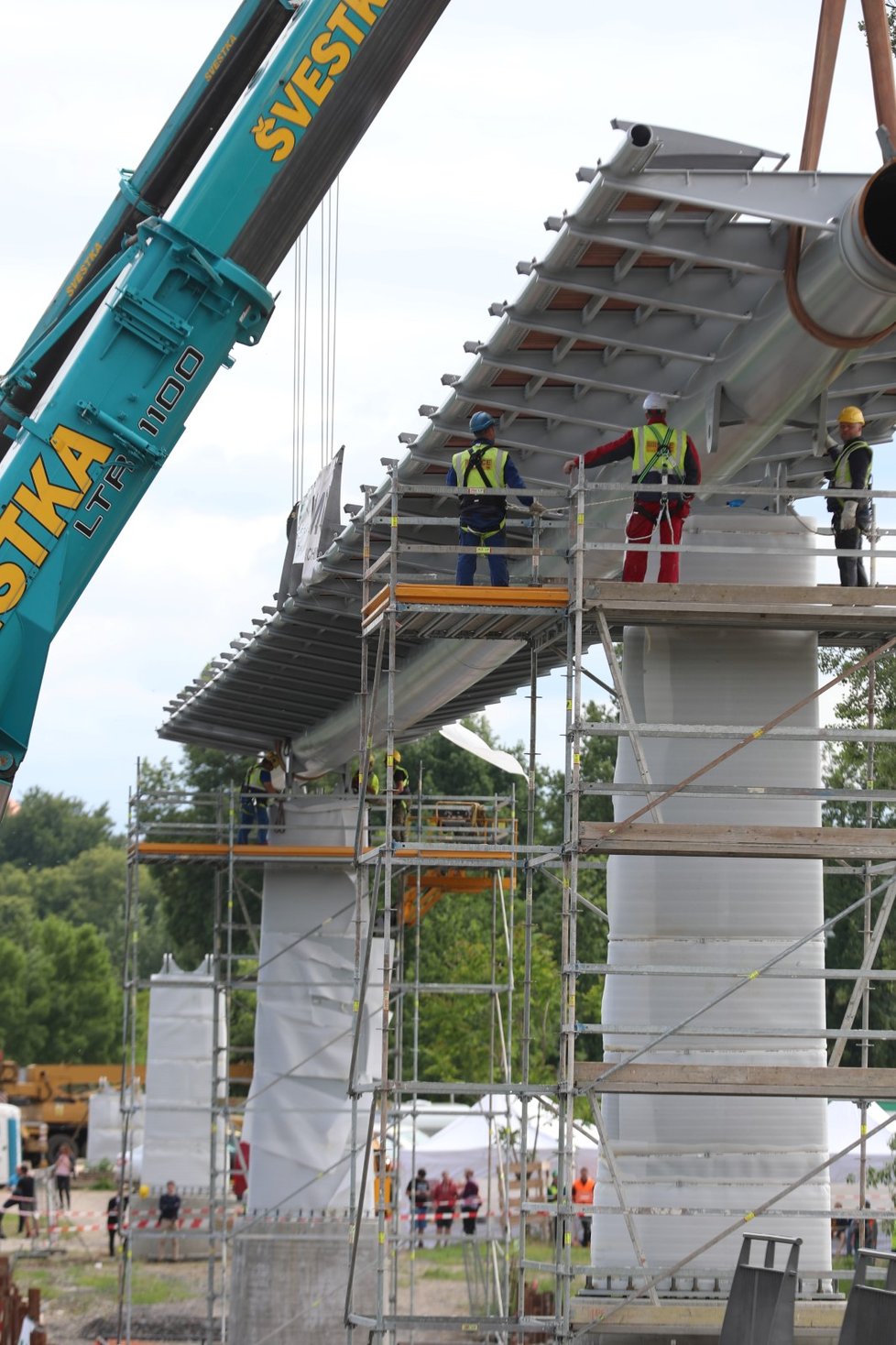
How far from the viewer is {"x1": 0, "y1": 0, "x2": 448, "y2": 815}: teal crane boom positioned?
1491 centimetres

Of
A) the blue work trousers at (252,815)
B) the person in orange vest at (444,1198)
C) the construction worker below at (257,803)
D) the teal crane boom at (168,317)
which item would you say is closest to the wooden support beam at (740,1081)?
the teal crane boom at (168,317)

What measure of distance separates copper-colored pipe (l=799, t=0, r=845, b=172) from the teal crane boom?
336 cm

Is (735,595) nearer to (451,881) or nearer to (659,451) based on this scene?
(659,451)

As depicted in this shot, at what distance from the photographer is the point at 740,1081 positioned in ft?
44.0

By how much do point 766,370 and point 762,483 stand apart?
9.99ft

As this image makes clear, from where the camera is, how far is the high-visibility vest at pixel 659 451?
14.5 metres

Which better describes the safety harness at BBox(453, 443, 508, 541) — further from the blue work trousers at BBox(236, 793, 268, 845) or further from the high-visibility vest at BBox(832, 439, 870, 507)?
the blue work trousers at BBox(236, 793, 268, 845)

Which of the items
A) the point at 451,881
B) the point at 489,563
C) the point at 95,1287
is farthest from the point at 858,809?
the point at 489,563

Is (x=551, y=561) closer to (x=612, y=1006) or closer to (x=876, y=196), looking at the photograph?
(x=612, y=1006)

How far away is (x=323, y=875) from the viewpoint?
29516 millimetres

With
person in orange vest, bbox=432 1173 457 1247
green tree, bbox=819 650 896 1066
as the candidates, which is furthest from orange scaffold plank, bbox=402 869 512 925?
person in orange vest, bbox=432 1173 457 1247

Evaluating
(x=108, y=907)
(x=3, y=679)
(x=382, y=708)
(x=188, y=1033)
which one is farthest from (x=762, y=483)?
(x=108, y=907)

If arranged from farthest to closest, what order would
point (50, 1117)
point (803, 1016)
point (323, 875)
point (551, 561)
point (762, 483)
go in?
1. point (50, 1117)
2. point (323, 875)
3. point (551, 561)
4. point (762, 483)
5. point (803, 1016)

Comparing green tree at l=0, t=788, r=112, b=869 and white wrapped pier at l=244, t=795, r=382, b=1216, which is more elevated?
green tree at l=0, t=788, r=112, b=869
